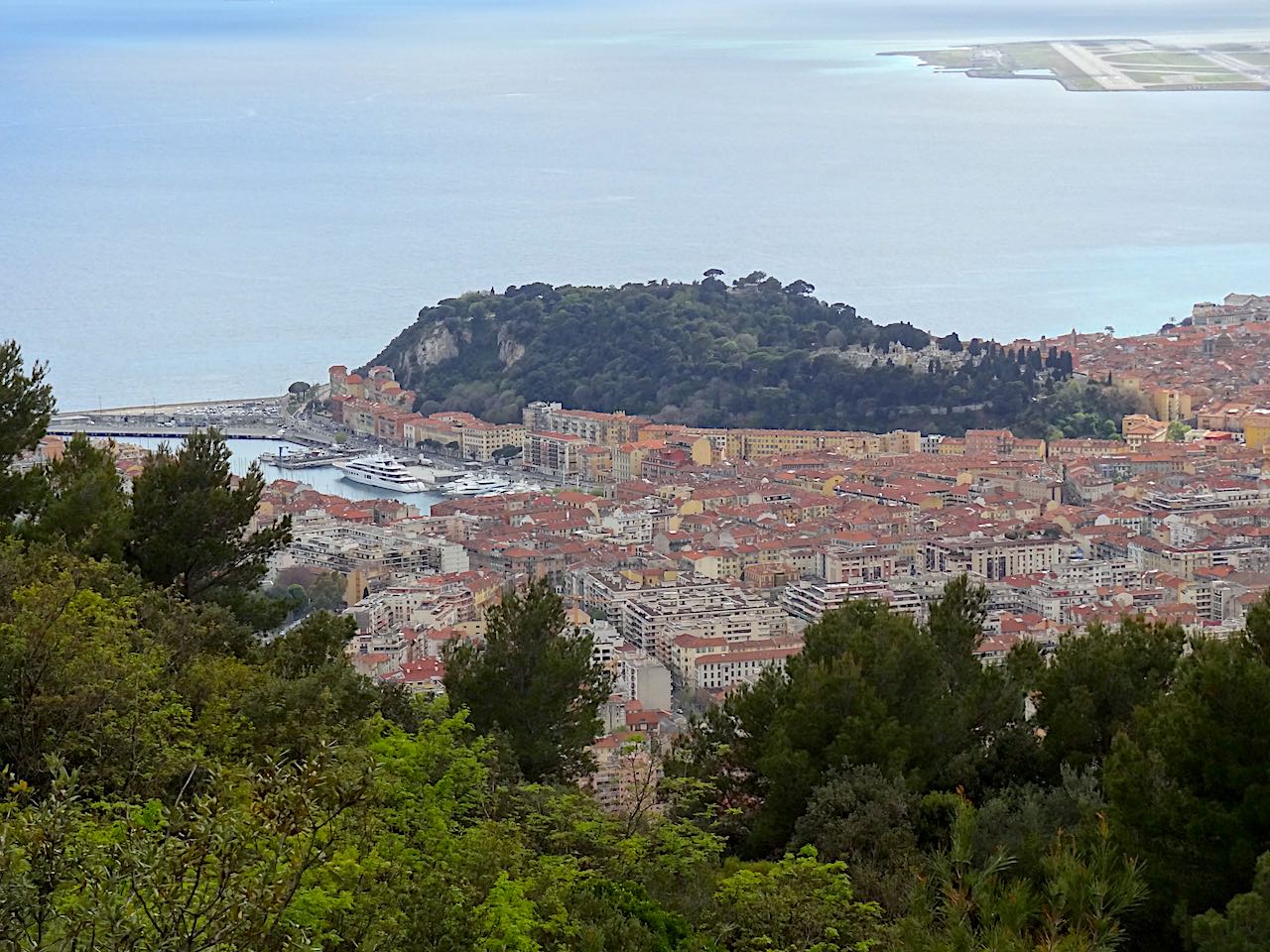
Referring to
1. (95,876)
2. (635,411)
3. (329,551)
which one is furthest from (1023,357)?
(95,876)

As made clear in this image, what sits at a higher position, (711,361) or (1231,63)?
(1231,63)

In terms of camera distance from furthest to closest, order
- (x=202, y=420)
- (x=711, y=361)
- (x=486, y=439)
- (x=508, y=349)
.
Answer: (x=508, y=349), (x=711, y=361), (x=486, y=439), (x=202, y=420)

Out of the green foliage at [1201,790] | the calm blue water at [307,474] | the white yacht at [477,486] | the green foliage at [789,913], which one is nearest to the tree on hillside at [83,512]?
the green foliage at [789,913]

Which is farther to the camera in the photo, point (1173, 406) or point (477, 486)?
point (1173, 406)

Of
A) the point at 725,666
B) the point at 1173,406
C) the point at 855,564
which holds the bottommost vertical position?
the point at 725,666

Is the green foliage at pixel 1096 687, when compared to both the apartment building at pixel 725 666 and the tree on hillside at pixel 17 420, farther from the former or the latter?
the apartment building at pixel 725 666

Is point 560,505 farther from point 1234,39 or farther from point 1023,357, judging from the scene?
point 1234,39

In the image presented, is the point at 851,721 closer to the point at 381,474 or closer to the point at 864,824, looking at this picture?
the point at 864,824

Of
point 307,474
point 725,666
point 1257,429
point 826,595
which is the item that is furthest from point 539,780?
point 1257,429
